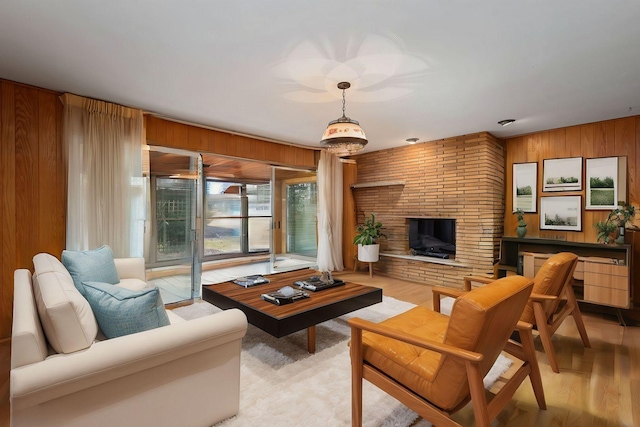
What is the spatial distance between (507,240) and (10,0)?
546 cm

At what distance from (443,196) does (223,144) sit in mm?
3659

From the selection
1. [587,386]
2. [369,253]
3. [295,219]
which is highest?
[295,219]

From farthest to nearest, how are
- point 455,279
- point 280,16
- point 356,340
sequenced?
1. point 455,279
2. point 280,16
3. point 356,340

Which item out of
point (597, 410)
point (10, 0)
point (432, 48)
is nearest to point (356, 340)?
point (597, 410)

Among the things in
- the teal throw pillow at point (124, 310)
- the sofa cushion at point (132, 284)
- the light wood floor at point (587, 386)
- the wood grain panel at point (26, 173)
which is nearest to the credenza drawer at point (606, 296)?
the light wood floor at point (587, 386)

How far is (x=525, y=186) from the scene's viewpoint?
4.59 m

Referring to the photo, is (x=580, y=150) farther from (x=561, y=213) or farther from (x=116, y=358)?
(x=116, y=358)

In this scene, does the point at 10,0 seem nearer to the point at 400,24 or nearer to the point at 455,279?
the point at 400,24

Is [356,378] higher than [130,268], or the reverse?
[130,268]

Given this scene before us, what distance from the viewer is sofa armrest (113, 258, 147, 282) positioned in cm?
324

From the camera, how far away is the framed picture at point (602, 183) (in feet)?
12.6

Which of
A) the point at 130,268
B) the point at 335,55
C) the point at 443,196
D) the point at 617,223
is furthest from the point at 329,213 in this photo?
the point at 617,223

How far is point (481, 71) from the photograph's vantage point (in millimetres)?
2574

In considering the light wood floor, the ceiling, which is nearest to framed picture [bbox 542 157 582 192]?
the light wood floor
